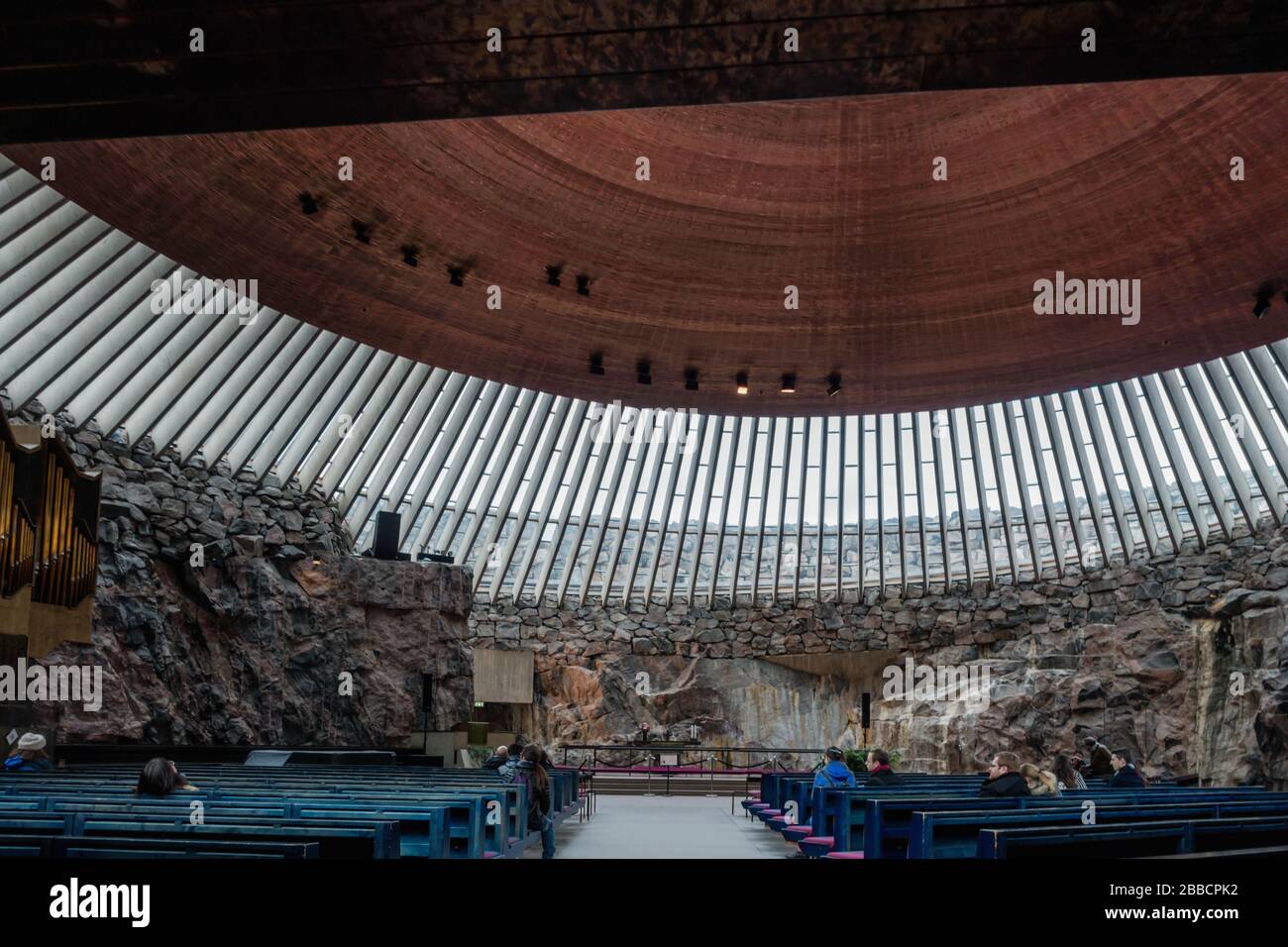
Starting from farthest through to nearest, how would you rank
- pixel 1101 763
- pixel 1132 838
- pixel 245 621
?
pixel 245 621
pixel 1101 763
pixel 1132 838

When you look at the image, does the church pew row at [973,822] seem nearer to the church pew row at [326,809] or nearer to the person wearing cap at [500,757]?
the church pew row at [326,809]

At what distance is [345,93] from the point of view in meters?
6.11

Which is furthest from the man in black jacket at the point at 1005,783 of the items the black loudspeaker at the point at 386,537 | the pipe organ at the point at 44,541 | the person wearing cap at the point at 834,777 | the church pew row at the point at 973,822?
the black loudspeaker at the point at 386,537

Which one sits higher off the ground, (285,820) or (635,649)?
(285,820)

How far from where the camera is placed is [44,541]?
10.9 metres

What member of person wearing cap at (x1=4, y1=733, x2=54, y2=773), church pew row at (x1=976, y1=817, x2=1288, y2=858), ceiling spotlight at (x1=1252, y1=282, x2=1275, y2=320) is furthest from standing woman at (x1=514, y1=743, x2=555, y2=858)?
ceiling spotlight at (x1=1252, y1=282, x2=1275, y2=320)

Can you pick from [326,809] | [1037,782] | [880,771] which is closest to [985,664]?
[880,771]

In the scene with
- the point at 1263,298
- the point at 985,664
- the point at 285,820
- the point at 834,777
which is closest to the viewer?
the point at 285,820

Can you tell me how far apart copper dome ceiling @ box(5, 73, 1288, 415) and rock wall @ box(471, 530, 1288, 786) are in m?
9.18

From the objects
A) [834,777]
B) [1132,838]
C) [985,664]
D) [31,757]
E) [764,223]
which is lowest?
[985,664]

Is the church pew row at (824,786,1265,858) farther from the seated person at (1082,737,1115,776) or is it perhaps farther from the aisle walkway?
the seated person at (1082,737,1115,776)

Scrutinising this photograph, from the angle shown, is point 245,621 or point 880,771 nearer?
point 880,771

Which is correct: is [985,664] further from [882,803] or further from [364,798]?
[364,798]

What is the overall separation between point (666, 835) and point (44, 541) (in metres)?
7.43
